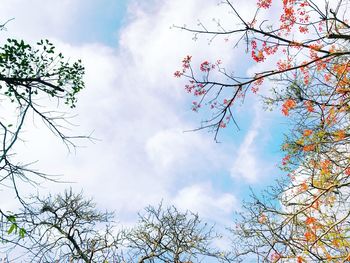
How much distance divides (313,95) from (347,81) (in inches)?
92.7

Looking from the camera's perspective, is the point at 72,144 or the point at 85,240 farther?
the point at 85,240

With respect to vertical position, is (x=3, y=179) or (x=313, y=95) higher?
(x=313, y=95)

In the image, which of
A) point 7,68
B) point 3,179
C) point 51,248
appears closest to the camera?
point 3,179

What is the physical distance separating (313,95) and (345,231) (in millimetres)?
4235

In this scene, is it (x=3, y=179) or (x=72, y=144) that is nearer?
(x=3, y=179)

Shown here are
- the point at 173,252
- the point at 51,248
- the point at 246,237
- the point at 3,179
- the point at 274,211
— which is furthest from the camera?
the point at 173,252

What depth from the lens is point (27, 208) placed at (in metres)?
5.02

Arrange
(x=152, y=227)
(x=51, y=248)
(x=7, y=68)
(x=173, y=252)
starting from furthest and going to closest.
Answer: (x=152, y=227), (x=173, y=252), (x=51, y=248), (x=7, y=68)

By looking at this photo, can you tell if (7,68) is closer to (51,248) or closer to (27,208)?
(27,208)

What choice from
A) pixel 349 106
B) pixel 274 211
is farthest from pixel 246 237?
pixel 349 106

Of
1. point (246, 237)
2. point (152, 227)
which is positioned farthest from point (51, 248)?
point (246, 237)

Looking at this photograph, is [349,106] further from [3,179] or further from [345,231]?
[3,179]

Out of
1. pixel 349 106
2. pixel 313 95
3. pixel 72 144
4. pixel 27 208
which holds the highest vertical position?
pixel 313 95

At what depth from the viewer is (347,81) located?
30.1 feet
